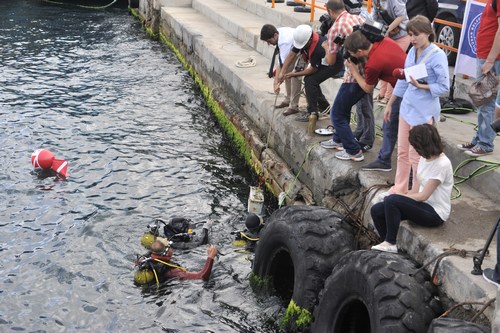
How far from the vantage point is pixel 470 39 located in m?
10.2

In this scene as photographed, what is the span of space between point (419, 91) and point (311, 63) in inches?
116

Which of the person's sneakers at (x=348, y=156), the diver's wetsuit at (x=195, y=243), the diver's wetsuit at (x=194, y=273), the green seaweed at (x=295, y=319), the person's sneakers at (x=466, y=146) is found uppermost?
the person's sneakers at (x=466, y=146)

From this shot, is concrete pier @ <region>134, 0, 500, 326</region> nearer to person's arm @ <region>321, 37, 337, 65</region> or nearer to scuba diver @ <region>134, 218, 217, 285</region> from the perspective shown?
person's arm @ <region>321, 37, 337, 65</region>

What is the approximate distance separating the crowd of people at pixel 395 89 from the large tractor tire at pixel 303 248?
540 mm

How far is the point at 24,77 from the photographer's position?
18.6 meters

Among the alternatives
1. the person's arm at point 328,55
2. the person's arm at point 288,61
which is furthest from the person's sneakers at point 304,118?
the person's arm at point 328,55

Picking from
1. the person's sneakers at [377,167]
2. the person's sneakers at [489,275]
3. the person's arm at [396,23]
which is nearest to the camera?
the person's sneakers at [489,275]

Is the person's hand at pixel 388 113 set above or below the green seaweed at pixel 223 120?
above

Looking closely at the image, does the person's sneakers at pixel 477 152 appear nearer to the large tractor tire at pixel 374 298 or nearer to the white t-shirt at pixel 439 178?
the white t-shirt at pixel 439 178

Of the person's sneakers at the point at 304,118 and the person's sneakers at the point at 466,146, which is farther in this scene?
the person's sneakers at the point at 304,118

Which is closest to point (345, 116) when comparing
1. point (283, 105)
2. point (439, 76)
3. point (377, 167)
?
point (377, 167)

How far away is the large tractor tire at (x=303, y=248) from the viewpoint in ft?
24.2

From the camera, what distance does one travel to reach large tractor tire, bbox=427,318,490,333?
5.27 m

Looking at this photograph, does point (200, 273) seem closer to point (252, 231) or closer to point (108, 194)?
point (252, 231)
